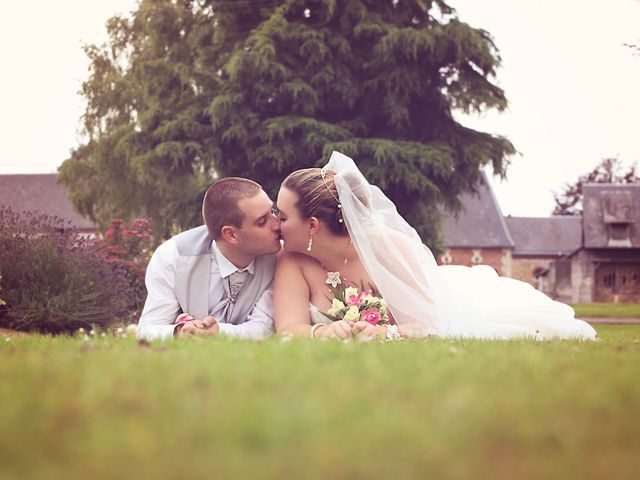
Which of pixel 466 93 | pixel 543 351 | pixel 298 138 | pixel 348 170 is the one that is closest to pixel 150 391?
pixel 543 351

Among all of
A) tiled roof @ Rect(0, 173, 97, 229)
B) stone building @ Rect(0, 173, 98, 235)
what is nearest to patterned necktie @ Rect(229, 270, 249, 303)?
stone building @ Rect(0, 173, 98, 235)

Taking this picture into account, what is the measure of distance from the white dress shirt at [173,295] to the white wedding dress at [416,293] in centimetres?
52

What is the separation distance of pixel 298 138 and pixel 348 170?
59.9ft

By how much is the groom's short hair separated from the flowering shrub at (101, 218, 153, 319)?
858 cm

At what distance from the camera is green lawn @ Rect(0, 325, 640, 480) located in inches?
80.9

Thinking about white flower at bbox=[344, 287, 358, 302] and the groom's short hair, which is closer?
the groom's short hair

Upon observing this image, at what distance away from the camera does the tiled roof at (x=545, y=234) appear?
235ft

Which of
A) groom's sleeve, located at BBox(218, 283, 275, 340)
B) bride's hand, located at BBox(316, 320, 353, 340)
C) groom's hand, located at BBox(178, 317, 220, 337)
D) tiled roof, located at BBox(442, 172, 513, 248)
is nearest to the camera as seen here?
groom's hand, located at BBox(178, 317, 220, 337)

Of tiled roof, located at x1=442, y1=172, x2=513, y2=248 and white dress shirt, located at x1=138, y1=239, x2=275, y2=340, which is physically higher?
tiled roof, located at x1=442, y1=172, x2=513, y2=248

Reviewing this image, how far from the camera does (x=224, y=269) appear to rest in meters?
6.91

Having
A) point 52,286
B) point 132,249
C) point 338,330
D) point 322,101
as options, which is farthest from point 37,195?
point 338,330

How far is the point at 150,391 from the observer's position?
2727 millimetres

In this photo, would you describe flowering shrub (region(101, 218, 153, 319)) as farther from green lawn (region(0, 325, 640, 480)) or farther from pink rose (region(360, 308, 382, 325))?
green lawn (region(0, 325, 640, 480))

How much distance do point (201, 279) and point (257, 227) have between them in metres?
0.77
